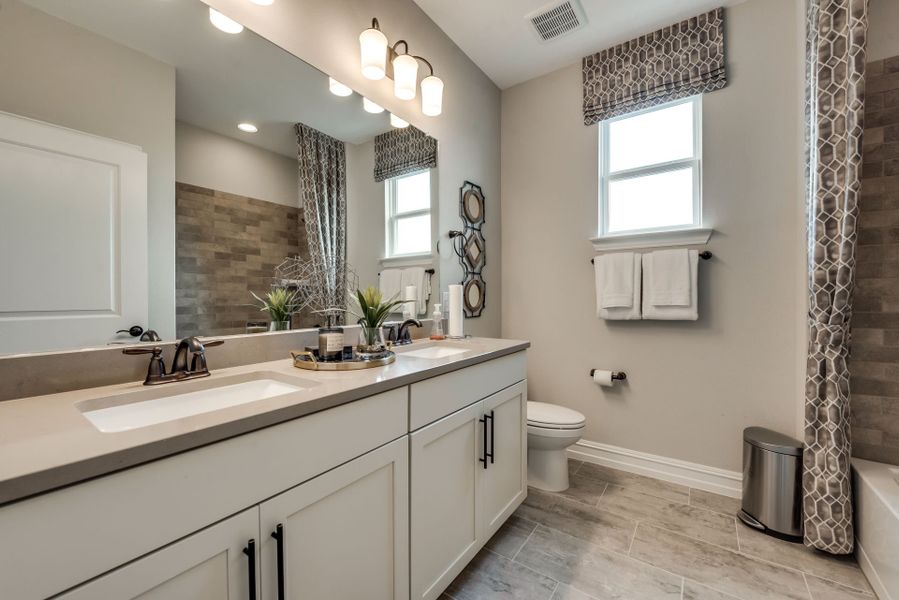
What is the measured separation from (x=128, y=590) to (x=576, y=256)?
2.49 metres

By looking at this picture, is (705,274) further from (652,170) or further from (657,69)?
(657,69)

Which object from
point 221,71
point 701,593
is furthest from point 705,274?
point 221,71

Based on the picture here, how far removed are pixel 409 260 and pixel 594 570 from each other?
5.31 ft

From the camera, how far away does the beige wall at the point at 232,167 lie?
45.4 inches

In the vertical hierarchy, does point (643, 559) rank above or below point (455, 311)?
below

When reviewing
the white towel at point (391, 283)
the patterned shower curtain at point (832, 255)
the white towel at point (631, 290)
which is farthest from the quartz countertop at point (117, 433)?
the patterned shower curtain at point (832, 255)

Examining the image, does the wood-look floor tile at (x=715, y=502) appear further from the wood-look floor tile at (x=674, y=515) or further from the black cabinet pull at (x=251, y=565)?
the black cabinet pull at (x=251, y=565)

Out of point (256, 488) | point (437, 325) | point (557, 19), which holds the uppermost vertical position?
point (557, 19)

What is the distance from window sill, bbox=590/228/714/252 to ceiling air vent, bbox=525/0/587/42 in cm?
124

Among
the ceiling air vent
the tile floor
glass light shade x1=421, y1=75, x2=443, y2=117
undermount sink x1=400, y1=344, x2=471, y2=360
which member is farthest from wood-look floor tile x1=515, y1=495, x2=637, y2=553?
the ceiling air vent

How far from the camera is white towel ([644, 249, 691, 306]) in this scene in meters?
2.08

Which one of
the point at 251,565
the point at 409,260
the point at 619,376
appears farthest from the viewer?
the point at 619,376

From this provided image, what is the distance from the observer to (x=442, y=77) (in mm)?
2248

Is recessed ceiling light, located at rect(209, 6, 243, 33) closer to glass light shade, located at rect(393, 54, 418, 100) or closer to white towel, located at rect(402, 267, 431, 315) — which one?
glass light shade, located at rect(393, 54, 418, 100)
